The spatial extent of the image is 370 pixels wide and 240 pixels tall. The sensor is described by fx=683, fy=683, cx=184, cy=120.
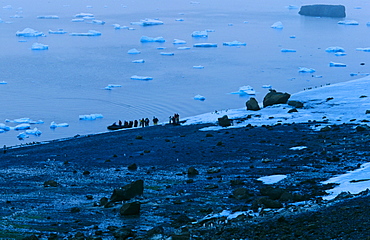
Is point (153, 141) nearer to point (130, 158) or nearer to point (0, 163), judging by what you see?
point (130, 158)

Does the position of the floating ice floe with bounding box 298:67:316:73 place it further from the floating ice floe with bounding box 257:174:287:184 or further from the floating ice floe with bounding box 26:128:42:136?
the floating ice floe with bounding box 257:174:287:184

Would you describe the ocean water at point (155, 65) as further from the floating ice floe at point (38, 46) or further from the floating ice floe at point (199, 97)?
the floating ice floe at point (38, 46)

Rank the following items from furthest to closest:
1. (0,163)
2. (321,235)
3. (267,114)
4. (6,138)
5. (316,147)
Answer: (6,138) < (267,114) < (0,163) < (316,147) < (321,235)

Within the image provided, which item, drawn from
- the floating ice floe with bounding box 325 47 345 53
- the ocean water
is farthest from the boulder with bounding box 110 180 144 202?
the floating ice floe with bounding box 325 47 345 53

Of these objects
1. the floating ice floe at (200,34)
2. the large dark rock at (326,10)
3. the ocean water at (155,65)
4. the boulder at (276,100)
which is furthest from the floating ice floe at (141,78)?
the large dark rock at (326,10)

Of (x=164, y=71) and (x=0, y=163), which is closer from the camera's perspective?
(x=0, y=163)

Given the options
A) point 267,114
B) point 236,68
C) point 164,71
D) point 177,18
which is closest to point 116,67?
point 164,71

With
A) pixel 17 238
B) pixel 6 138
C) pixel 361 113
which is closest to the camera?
pixel 17 238
